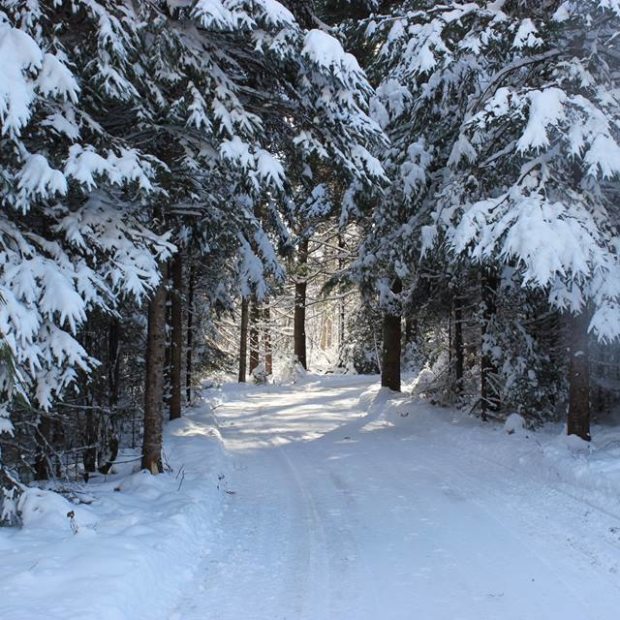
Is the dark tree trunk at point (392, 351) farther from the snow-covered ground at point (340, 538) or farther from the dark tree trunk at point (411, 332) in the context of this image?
the snow-covered ground at point (340, 538)

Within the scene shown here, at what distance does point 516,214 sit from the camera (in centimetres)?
808

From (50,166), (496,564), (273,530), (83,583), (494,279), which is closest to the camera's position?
(83,583)

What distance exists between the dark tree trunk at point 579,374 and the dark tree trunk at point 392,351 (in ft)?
25.8

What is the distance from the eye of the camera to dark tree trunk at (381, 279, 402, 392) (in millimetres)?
17844

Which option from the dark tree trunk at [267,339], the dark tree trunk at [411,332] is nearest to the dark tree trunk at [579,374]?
the dark tree trunk at [411,332]

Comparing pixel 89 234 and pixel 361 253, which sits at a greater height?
pixel 361 253

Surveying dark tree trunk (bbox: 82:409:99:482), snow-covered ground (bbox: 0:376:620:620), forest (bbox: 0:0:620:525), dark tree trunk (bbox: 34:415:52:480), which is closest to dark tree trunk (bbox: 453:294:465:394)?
forest (bbox: 0:0:620:525)

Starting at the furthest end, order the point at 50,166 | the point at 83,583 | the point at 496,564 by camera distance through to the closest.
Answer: the point at 50,166, the point at 496,564, the point at 83,583

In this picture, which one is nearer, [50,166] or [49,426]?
[50,166]

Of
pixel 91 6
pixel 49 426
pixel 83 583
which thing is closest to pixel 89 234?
pixel 91 6

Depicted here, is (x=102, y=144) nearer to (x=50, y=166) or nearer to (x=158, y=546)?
(x=50, y=166)

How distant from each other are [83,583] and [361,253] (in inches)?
489

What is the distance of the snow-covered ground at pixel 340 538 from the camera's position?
4.74m

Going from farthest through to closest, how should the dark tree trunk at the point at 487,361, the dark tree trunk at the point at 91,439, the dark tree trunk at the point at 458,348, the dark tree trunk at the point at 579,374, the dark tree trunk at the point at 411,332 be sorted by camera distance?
1. the dark tree trunk at the point at 411,332
2. the dark tree trunk at the point at 458,348
3. the dark tree trunk at the point at 487,361
4. the dark tree trunk at the point at 579,374
5. the dark tree trunk at the point at 91,439
